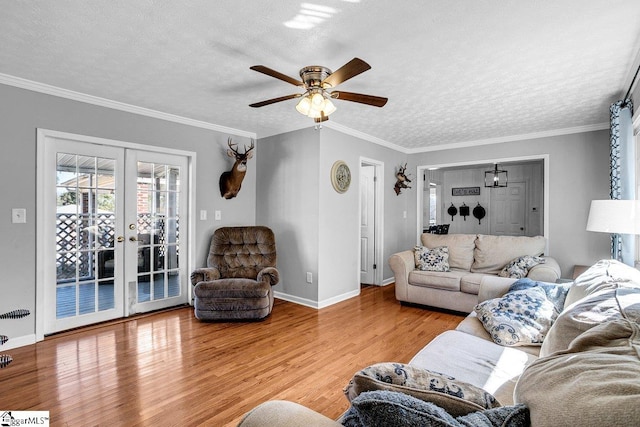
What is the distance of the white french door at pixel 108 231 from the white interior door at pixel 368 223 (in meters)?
2.80

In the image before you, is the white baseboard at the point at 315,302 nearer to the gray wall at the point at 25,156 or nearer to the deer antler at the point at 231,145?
the deer antler at the point at 231,145

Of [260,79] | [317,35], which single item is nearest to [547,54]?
[317,35]

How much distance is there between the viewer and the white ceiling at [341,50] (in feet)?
6.10

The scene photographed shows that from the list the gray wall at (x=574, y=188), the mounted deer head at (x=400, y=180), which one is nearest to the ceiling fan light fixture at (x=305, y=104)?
the mounted deer head at (x=400, y=180)

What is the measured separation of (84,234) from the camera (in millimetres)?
3385

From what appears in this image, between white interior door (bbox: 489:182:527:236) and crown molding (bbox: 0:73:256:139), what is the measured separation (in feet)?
20.4

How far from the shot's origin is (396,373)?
947 millimetres

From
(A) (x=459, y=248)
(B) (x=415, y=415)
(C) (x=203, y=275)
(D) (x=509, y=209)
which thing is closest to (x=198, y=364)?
(C) (x=203, y=275)

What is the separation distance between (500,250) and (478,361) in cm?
282

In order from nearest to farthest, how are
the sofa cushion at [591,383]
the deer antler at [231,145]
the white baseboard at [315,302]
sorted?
the sofa cushion at [591,383], the white baseboard at [315,302], the deer antler at [231,145]

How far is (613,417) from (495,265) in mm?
3991

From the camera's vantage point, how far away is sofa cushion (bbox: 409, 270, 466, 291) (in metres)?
3.91

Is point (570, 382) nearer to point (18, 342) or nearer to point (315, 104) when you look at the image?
point (315, 104)

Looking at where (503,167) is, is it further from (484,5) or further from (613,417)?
(613,417)
